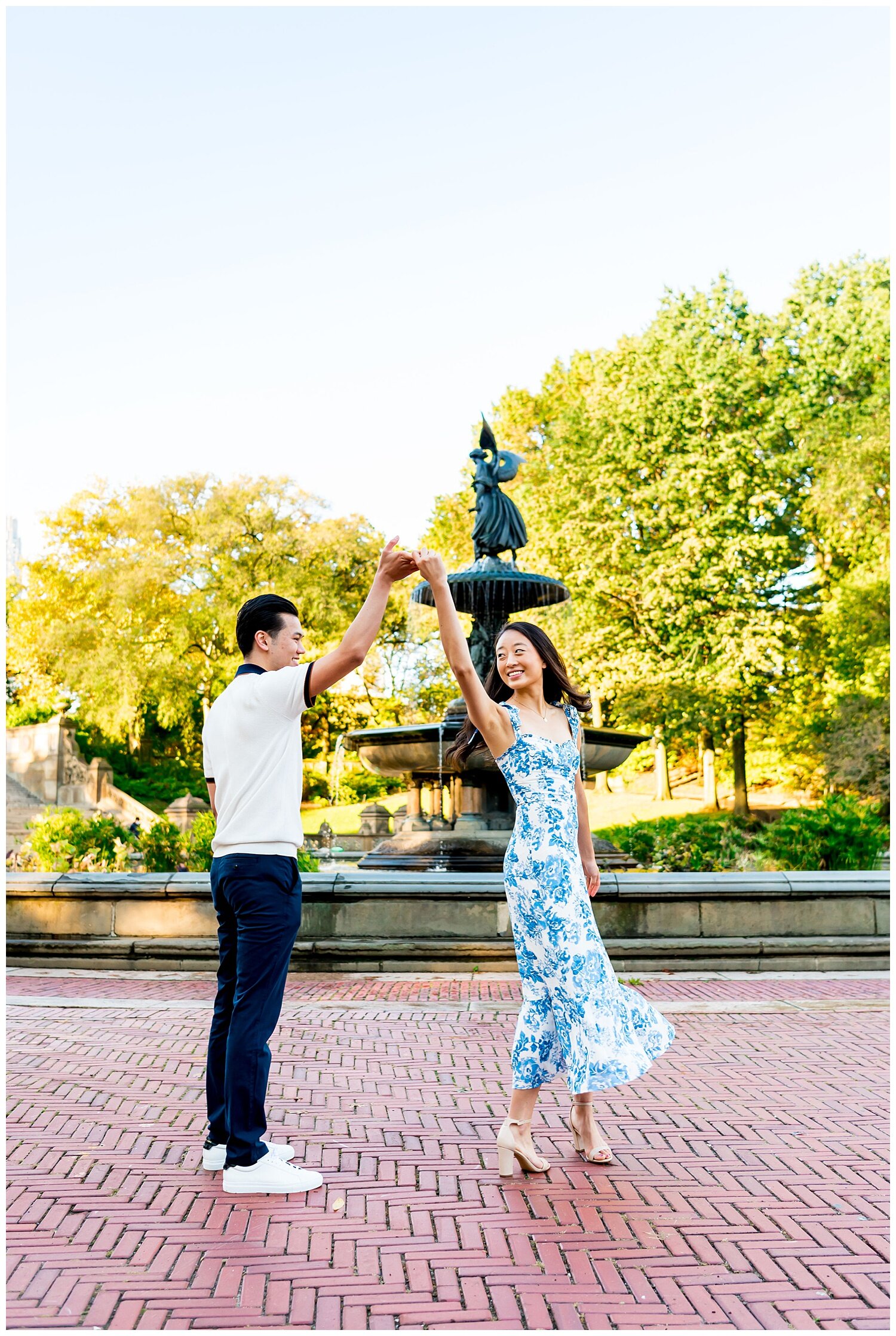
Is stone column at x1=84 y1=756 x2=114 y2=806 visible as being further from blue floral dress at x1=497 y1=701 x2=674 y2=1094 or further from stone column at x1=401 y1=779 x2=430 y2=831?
blue floral dress at x1=497 y1=701 x2=674 y2=1094

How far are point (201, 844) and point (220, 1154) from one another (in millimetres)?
6363

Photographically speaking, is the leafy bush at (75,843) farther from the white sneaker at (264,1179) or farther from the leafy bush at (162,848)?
the white sneaker at (264,1179)

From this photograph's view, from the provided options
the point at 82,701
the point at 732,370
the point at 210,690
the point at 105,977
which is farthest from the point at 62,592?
the point at 105,977

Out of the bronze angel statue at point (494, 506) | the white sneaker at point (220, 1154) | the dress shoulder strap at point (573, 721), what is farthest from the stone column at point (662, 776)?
the white sneaker at point (220, 1154)

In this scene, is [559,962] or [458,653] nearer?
[458,653]

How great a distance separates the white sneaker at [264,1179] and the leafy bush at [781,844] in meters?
7.17

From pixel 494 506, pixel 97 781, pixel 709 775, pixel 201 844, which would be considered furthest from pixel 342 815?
pixel 201 844

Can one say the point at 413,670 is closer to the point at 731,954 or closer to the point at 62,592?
the point at 62,592

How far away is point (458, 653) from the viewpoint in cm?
371

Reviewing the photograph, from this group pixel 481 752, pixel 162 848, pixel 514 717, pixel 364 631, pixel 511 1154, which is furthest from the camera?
pixel 481 752

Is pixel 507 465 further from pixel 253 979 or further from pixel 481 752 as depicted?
pixel 253 979

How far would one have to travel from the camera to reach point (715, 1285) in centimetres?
302

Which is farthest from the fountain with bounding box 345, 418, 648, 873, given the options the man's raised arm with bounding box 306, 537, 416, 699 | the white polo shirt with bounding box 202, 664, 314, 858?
the man's raised arm with bounding box 306, 537, 416, 699

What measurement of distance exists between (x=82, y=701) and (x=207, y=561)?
6166 millimetres
